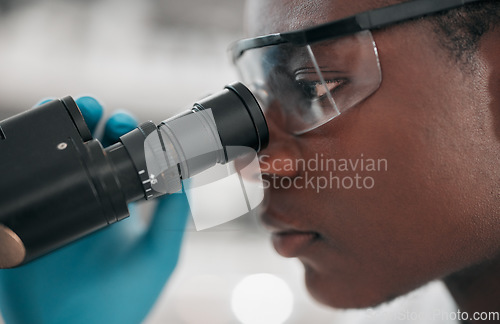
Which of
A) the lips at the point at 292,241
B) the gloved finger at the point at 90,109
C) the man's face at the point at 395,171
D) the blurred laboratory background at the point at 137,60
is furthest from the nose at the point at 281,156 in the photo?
the blurred laboratory background at the point at 137,60

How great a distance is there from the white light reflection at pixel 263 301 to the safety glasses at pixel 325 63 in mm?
1267

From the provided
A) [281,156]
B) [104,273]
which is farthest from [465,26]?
[104,273]

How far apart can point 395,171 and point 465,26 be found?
254 millimetres

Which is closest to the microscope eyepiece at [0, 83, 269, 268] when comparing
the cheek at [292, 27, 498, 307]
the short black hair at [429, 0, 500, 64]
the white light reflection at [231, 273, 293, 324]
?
the cheek at [292, 27, 498, 307]

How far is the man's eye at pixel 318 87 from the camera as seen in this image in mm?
779

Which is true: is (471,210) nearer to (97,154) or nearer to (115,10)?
(97,154)

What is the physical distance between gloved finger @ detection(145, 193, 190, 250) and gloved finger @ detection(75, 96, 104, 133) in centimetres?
21

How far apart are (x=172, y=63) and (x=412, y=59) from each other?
9.21 feet

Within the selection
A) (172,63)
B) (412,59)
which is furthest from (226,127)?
(172,63)

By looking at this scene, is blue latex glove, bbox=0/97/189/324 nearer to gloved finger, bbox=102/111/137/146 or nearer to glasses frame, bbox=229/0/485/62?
gloved finger, bbox=102/111/137/146

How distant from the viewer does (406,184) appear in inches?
31.0

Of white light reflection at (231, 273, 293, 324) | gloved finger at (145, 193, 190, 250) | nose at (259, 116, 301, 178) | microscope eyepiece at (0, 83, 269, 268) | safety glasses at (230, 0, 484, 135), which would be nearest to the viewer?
microscope eyepiece at (0, 83, 269, 268)

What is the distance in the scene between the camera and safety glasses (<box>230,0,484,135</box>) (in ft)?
2.40

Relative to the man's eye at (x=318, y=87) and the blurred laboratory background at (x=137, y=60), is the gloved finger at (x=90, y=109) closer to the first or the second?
the man's eye at (x=318, y=87)
